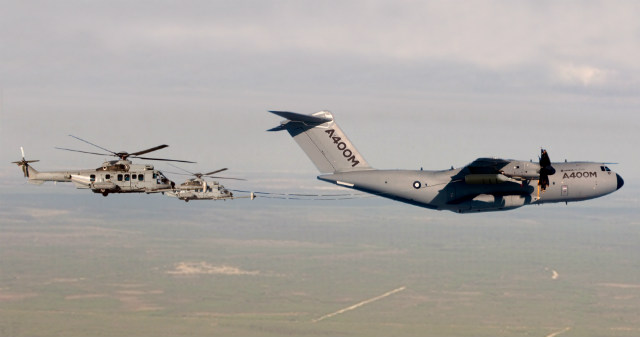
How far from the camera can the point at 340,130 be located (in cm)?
5553

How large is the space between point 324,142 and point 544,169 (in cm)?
1548

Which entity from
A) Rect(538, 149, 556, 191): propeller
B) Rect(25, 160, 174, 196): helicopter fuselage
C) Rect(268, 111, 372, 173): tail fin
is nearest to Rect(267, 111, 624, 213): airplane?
Rect(268, 111, 372, 173): tail fin

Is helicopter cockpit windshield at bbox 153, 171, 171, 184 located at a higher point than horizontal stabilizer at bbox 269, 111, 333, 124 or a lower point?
lower

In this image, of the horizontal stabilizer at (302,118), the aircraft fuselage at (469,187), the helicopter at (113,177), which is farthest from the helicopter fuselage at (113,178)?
the aircraft fuselage at (469,187)

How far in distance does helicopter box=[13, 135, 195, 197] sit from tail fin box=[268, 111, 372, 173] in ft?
32.3

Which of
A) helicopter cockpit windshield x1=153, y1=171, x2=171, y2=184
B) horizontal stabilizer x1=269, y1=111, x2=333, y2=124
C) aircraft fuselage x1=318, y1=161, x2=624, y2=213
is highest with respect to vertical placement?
horizontal stabilizer x1=269, y1=111, x2=333, y2=124

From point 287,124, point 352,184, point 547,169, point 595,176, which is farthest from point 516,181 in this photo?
point 287,124

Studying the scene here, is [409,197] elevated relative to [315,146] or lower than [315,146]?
lower

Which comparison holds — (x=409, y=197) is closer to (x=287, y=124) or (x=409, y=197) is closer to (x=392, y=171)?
(x=392, y=171)

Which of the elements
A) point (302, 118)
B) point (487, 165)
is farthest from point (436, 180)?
point (302, 118)

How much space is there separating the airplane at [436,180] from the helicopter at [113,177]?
9.84m

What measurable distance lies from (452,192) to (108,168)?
82.0 feet

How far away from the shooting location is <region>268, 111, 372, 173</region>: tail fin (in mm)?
55000

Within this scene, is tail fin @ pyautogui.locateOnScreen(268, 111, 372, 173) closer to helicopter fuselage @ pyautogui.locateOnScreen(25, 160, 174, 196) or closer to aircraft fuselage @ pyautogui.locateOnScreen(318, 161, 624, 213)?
aircraft fuselage @ pyautogui.locateOnScreen(318, 161, 624, 213)
